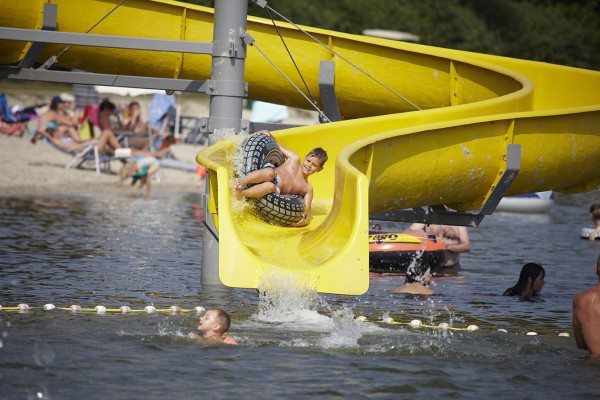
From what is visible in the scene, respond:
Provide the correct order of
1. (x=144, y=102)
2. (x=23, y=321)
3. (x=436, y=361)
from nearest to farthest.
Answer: (x=436, y=361), (x=23, y=321), (x=144, y=102)

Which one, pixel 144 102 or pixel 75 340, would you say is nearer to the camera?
pixel 75 340

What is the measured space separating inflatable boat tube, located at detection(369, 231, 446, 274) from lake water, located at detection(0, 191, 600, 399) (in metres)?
0.23

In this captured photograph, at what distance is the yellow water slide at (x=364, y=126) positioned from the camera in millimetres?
8500

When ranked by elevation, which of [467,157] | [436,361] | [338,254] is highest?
[467,157]

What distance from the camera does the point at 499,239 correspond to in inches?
696

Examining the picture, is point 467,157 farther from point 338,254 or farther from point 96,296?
point 96,296

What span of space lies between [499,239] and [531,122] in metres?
7.37

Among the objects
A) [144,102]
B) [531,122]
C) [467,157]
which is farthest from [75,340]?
[144,102]

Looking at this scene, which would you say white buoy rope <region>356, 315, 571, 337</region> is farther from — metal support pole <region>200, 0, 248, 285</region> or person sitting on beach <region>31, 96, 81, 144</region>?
person sitting on beach <region>31, 96, 81, 144</region>

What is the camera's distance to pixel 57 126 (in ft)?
A: 81.7

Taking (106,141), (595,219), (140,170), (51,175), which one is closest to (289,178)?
(595,219)

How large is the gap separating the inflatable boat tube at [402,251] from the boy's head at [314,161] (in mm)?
2835

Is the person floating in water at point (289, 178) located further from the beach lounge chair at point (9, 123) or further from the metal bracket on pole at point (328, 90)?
the beach lounge chair at point (9, 123)

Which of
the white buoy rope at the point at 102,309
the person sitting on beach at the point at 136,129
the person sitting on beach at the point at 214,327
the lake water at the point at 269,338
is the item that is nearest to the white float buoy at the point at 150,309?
the white buoy rope at the point at 102,309
